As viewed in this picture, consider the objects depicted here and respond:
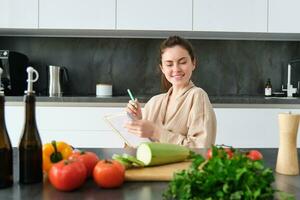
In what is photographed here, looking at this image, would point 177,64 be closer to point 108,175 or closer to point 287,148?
point 287,148

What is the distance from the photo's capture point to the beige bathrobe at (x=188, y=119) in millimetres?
1388

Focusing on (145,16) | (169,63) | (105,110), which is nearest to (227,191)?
(169,63)

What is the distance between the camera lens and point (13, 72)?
8.95ft

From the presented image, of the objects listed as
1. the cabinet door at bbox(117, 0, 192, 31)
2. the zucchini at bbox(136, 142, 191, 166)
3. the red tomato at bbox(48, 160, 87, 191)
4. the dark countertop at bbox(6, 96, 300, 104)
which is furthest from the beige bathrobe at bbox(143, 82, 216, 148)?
the cabinet door at bbox(117, 0, 192, 31)

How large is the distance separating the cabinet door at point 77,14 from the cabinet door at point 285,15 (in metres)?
1.25

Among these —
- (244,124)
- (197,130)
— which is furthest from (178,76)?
(244,124)

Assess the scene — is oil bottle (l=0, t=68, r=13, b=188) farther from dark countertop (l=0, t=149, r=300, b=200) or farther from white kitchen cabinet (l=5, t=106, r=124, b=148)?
white kitchen cabinet (l=5, t=106, r=124, b=148)

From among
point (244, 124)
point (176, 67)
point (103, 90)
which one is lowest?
point (244, 124)

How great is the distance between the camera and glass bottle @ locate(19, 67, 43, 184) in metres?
0.84

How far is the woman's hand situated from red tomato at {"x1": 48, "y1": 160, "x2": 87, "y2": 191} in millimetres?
512

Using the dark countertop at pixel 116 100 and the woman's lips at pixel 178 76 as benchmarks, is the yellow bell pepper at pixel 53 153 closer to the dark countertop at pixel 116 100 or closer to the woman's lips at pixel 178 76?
the woman's lips at pixel 178 76

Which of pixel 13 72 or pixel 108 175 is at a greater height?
pixel 13 72

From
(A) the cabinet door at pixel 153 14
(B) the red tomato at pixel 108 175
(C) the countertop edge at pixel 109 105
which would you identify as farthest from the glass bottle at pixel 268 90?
(B) the red tomato at pixel 108 175

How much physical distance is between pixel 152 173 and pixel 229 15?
215cm
